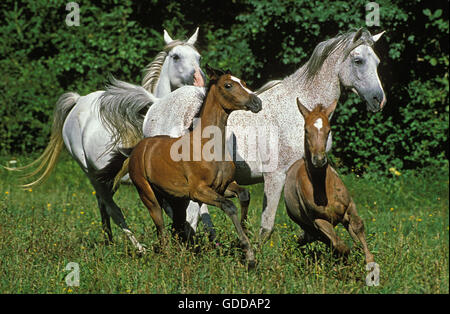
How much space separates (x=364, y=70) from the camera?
5.78m

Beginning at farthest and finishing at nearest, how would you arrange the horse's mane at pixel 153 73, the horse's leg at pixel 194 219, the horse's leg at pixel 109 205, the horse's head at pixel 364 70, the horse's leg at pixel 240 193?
the horse's mane at pixel 153 73 < the horse's leg at pixel 109 205 < the horse's leg at pixel 194 219 < the horse's head at pixel 364 70 < the horse's leg at pixel 240 193

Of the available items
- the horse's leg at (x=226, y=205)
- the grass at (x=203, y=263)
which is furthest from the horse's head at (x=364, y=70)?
the horse's leg at (x=226, y=205)

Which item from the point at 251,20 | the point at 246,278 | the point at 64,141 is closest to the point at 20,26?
the point at 251,20

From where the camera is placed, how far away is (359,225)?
15.5 ft

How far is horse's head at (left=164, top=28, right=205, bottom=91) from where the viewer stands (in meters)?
6.84

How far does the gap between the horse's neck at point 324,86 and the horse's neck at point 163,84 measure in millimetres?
1631

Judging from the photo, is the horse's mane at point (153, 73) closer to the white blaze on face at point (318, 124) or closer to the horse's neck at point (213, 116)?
the horse's neck at point (213, 116)

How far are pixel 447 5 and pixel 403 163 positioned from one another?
294 centimetres

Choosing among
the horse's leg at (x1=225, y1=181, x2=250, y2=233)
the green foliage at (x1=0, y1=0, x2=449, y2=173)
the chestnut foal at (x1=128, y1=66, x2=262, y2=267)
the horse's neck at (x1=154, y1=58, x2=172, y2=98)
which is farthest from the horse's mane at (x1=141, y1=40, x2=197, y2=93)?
the green foliage at (x1=0, y1=0, x2=449, y2=173)

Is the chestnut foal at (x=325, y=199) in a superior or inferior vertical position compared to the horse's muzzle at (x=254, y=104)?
inferior

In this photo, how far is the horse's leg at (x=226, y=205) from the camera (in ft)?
15.4

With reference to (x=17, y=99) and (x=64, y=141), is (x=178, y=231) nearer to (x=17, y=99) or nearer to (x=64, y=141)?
(x=64, y=141)

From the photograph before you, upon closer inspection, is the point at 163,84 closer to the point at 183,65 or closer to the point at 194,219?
the point at 183,65

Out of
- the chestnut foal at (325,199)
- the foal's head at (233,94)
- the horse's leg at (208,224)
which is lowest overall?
the horse's leg at (208,224)
